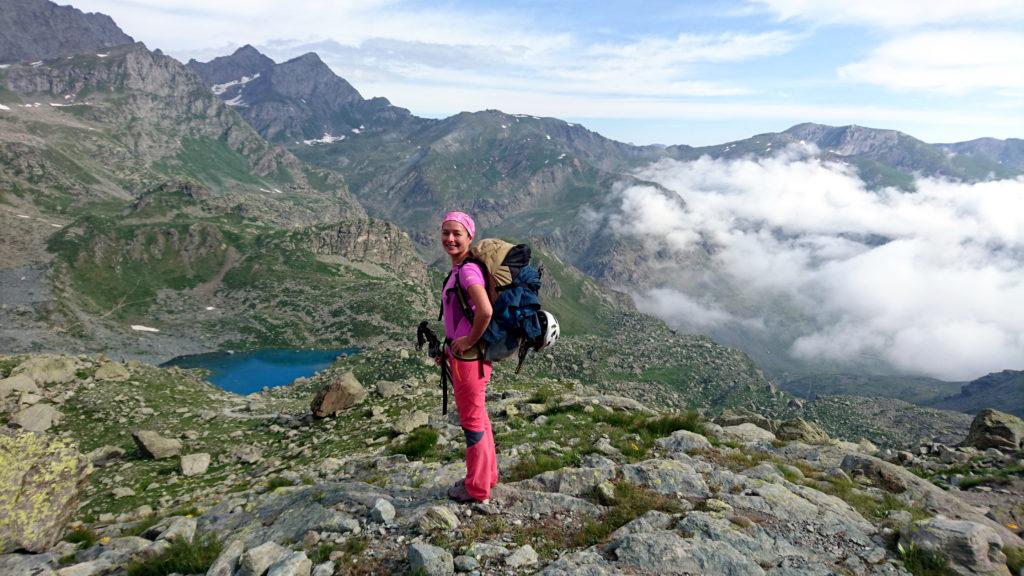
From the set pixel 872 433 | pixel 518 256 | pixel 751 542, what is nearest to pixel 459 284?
pixel 518 256

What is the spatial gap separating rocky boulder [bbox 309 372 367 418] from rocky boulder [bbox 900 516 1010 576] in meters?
24.3

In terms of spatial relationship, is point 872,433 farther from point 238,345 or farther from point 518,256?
point 238,345

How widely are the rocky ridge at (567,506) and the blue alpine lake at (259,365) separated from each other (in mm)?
146396

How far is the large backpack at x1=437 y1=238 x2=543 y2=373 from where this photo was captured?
826 centimetres

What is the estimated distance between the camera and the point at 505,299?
8.21m

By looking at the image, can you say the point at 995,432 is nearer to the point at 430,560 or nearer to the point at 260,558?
the point at 430,560

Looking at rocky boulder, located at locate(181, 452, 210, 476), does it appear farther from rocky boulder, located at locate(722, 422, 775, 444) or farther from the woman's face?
rocky boulder, located at locate(722, 422, 775, 444)

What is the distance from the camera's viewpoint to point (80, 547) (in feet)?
32.9

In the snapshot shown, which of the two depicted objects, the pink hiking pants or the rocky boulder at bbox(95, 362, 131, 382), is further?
the rocky boulder at bbox(95, 362, 131, 382)

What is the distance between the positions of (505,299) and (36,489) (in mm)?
11794

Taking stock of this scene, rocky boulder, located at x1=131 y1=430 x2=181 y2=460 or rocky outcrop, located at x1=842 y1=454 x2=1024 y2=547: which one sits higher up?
rocky outcrop, located at x1=842 y1=454 x2=1024 y2=547

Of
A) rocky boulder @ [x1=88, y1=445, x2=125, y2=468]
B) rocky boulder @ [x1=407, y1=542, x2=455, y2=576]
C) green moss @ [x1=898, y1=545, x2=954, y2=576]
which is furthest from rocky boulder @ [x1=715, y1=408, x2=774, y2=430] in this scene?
rocky boulder @ [x1=88, y1=445, x2=125, y2=468]

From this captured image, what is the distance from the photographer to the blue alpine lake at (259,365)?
496ft

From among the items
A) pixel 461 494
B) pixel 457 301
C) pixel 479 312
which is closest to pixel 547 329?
pixel 479 312
